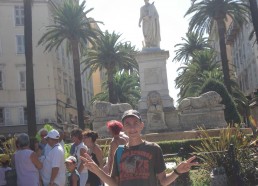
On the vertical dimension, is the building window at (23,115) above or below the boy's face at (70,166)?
above

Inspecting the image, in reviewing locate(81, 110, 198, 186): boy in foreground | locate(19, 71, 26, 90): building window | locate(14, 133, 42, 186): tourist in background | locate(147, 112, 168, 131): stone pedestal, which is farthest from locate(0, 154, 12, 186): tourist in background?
locate(19, 71, 26, 90): building window

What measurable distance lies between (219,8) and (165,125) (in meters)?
14.5

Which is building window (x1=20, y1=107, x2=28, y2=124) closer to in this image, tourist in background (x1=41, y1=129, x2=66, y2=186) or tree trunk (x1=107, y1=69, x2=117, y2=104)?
tree trunk (x1=107, y1=69, x2=117, y2=104)

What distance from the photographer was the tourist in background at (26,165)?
7434 millimetres

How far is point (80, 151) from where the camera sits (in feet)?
25.0

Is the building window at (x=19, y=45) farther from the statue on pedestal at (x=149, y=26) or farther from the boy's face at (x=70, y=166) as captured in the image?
the boy's face at (x=70, y=166)

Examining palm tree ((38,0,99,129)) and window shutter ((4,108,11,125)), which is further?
window shutter ((4,108,11,125))

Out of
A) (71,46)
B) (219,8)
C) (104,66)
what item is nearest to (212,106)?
(219,8)

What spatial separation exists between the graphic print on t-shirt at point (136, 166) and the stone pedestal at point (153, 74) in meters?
21.5

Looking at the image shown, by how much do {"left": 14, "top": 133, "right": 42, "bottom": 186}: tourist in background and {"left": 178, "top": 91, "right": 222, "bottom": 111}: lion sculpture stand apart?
1917cm

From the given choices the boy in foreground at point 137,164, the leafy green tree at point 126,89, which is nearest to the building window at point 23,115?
the leafy green tree at point 126,89

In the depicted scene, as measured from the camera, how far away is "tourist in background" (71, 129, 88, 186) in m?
7.58

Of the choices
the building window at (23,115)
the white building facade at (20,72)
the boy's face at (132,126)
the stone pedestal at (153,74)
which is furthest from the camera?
the building window at (23,115)

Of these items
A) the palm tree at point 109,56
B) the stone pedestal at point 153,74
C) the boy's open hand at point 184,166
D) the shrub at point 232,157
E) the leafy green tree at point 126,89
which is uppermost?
the palm tree at point 109,56
